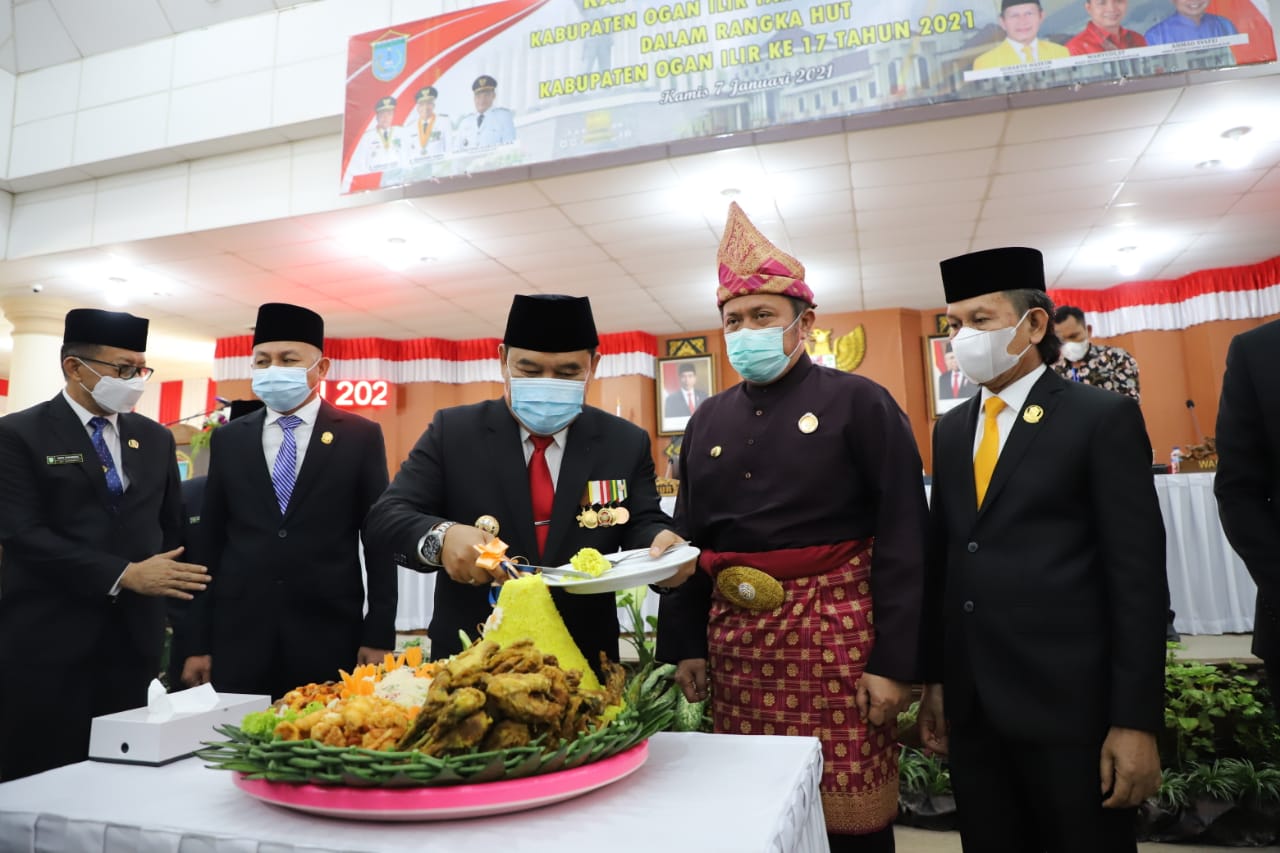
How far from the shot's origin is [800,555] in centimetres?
175

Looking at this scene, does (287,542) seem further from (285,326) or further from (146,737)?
(146,737)

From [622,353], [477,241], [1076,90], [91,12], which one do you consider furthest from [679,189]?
[91,12]

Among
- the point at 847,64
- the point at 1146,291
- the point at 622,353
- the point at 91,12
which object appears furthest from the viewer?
the point at 622,353

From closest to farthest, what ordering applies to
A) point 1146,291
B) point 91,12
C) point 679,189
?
1. point 679,189
2. point 91,12
3. point 1146,291

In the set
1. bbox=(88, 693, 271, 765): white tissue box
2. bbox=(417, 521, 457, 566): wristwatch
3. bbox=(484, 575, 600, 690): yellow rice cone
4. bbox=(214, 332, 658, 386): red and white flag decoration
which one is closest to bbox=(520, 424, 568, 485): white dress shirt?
bbox=(417, 521, 457, 566): wristwatch

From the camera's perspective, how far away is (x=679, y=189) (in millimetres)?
6016

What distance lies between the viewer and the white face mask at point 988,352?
1723 millimetres

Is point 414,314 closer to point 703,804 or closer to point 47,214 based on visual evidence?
point 47,214

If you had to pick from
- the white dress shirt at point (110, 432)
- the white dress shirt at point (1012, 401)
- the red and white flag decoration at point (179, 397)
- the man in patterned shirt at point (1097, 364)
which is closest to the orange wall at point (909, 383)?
the red and white flag decoration at point (179, 397)

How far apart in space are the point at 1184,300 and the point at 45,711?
10.2 m

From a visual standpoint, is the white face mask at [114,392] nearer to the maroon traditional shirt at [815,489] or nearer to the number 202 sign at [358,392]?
the maroon traditional shirt at [815,489]

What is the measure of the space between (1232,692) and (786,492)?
2754 mm

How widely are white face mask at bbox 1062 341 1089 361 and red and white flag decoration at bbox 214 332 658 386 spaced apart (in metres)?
6.45

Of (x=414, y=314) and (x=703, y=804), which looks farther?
(x=414, y=314)
